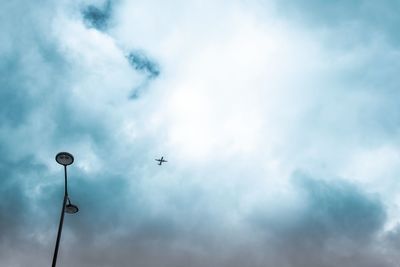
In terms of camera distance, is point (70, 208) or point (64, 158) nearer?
point (64, 158)

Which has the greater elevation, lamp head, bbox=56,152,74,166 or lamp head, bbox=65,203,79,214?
lamp head, bbox=56,152,74,166

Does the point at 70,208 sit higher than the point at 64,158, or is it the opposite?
the point at 64,158

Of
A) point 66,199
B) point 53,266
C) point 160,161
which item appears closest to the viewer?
point 53,266

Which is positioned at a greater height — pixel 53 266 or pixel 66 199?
pixel 66 199

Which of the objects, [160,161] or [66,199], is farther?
[160,161]

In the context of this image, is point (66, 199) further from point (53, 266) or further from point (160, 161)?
point (160, 161)

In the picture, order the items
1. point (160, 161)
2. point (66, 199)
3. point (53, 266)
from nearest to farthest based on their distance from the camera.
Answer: point (53, 266)
point (66, 199)
point (160, 161)

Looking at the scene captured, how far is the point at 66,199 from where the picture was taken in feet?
61.5

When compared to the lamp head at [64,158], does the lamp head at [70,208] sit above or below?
below

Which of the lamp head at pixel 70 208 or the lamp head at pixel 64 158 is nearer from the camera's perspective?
the lamp head at pixel 64 158

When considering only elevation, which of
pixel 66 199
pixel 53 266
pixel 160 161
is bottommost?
pixel 53 266

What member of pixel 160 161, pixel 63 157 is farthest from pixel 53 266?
pixel 160 161

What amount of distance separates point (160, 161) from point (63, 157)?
6284 cm

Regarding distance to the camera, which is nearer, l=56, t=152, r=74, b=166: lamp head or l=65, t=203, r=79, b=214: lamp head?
l=56, t=152, r=74, b=166: lamp head
